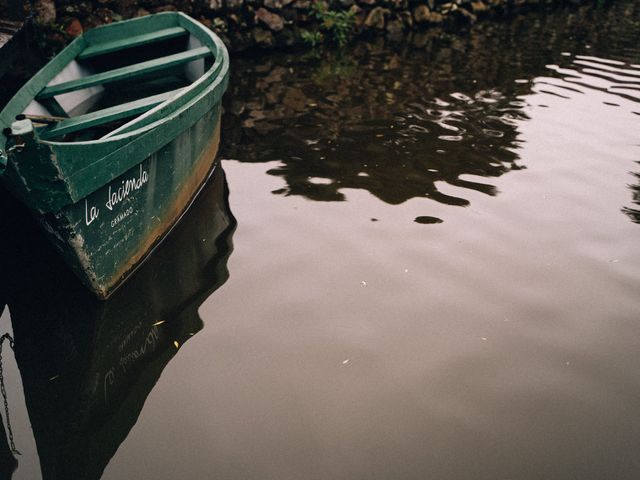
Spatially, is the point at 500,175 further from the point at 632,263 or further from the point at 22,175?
the point at 22,175

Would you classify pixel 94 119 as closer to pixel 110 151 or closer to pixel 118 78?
pixel 110 151

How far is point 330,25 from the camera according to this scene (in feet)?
35.2

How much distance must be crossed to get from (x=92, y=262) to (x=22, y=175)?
720mm

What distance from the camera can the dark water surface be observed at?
2.71m

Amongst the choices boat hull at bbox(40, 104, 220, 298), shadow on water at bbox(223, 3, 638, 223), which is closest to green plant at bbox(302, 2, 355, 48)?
shadow on water at bbox(223, 3, 638, 223)

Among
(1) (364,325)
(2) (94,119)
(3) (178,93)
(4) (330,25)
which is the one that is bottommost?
(1) (364,325)

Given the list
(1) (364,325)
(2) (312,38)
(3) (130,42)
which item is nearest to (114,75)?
(3) (130,42)

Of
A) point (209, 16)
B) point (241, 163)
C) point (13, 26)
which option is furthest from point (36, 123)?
point (209, 16)

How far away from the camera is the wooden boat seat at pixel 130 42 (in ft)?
20.3

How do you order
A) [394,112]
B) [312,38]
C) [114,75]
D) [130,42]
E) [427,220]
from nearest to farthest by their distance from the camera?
[427,220] → [114,75] → [130,42] → [394,112] → [312,38]

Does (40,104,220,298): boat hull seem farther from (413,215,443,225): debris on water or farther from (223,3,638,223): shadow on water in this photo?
(413,215,443,225): debris on water

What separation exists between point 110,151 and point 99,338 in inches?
48.5

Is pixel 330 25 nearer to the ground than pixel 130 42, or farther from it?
farther from it

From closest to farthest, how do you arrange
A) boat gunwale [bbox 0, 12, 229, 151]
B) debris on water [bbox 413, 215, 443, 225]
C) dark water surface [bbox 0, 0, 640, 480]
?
dark water surface [bbox 0, 0, 640, 480] < boat gunwale [bbox 0, 12, 229, 151] < debris on water [bbox 413, 215, 443, 225]
